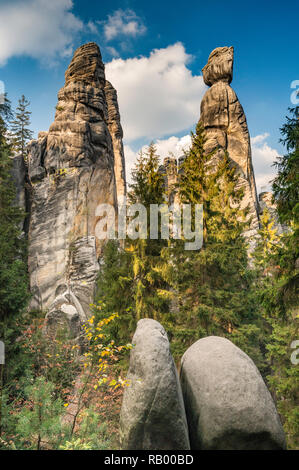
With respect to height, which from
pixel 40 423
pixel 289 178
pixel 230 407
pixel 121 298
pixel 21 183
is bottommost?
pixel 230 407

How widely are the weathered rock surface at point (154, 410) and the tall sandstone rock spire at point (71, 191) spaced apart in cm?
1488

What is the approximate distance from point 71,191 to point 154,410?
2048cm

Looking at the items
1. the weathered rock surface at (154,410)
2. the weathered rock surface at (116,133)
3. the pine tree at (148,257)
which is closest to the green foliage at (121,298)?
the pine tree at (148,257)

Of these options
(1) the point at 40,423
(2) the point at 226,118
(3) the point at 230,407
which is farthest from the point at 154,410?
(2) the point at 226,118

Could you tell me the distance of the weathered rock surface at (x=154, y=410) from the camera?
4672 millimetres

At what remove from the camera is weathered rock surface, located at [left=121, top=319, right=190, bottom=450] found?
4.67m

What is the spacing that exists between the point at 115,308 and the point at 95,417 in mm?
7322

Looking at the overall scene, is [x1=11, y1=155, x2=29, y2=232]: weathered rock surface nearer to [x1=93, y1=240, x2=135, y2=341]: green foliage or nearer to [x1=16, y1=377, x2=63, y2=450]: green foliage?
[x1=93, y1=240, x2=135, y2=341]: green foliage

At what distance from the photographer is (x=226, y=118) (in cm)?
3178

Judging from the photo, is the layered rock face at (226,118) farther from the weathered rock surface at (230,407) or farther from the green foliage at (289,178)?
the weathered rock surface at (230,407)

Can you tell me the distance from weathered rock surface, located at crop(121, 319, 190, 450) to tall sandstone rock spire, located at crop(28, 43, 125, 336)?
48.8ft

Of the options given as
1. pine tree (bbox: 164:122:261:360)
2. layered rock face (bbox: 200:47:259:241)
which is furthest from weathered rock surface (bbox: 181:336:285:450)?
layered rock face (bbox: 200:47:259:241)

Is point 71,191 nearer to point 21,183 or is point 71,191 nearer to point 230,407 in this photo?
point 21,183

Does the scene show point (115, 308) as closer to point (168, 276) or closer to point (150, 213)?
point (168, 276)
